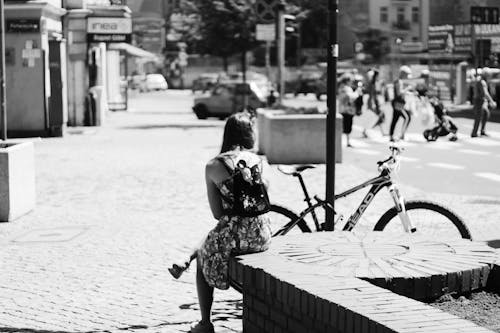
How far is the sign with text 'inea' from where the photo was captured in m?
34.6

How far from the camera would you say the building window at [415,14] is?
11088 cm

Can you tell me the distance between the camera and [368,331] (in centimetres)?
480

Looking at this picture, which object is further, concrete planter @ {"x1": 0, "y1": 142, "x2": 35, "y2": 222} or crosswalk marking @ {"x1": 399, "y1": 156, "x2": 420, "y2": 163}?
crosswalk marking @ {"x1": 399, "y1": 156, "x2": 420, "y2": 163}

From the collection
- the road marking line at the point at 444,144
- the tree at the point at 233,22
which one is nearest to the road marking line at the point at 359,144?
the road marking line at the point at 444,144

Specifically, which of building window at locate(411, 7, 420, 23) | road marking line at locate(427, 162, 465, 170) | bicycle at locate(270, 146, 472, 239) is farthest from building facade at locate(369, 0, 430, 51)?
bicycle at locate(270, 146, 472, 239)

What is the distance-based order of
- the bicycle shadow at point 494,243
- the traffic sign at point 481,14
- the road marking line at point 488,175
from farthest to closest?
the traffic sign at point 481,14, the road marking line at point 488,175, the bicycle shadow at point 494,243

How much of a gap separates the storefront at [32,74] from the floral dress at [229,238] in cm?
2316

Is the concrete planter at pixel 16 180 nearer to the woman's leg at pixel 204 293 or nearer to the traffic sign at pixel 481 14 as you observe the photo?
the woman's leg at pixel 204 293

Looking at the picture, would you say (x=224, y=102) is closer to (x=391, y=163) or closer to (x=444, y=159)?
(x=444, y=159)

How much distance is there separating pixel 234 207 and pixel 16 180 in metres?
6.78

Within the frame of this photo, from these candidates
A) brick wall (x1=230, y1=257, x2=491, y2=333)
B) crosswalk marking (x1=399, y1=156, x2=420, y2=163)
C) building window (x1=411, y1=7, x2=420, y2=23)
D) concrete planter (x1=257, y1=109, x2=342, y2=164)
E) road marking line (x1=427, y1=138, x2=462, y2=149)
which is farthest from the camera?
building window (x1=411, y1=7, x2=420, y2=23)

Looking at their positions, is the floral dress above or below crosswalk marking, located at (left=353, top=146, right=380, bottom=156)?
above

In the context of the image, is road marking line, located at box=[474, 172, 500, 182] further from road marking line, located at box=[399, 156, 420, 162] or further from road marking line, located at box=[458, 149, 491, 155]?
road marking line, located at box=[458, 149, 491, 155]

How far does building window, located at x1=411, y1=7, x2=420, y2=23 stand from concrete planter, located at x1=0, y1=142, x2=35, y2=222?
9996 cm
